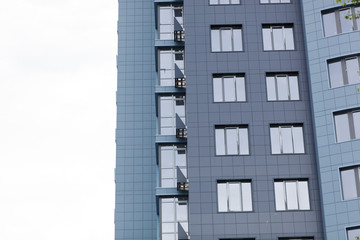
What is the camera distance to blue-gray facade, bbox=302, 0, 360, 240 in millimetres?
43469

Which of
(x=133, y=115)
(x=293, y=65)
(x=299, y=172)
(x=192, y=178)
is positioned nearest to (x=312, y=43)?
(x=293, y=65)

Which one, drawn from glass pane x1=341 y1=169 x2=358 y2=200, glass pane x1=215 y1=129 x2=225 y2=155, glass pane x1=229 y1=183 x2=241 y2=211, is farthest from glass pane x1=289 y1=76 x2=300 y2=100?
glass pane x1=229 y1=183 x2=241 y2=211

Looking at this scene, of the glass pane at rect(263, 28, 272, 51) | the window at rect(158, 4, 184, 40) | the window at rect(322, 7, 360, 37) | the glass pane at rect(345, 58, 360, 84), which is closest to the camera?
the glass pane at rect(345, 58, 360, 84)

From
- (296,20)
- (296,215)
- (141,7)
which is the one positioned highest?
(141,7)

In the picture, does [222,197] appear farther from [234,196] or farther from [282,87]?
[282,87]

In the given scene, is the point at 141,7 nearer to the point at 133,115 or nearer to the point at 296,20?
the point at 133,115

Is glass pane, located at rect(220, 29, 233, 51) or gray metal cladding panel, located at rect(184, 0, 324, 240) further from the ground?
glass pane, located at rect(220, 29, 233, 51)

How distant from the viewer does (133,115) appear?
6044 centimetres

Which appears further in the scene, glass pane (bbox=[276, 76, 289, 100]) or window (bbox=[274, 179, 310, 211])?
glass pane (bbox=[276, 76, 289, 100])

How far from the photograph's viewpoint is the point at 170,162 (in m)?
50.6

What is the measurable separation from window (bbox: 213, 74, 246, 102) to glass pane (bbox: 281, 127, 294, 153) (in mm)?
3471

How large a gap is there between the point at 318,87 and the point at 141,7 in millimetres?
22790

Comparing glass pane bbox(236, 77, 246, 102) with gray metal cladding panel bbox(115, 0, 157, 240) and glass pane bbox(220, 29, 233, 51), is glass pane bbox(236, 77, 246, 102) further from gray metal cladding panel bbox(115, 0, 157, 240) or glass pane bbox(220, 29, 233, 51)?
gray metal cladding panel bbox(115, 0, 157, 240)

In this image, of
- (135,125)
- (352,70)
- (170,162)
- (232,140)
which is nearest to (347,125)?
(352,70)
